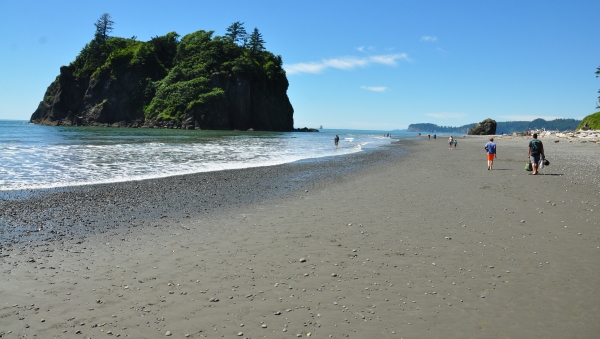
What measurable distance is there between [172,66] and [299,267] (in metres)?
127

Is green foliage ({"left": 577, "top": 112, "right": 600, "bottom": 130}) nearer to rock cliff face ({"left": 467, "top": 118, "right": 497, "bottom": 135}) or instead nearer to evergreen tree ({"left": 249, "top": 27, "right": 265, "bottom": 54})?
rock cliff face ({"left": 467, "top": 118, "right": 497, "bottom": 135})

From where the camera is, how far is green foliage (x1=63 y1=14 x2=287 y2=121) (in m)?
108

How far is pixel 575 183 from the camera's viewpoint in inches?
608

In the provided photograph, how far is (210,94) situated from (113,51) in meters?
40.7

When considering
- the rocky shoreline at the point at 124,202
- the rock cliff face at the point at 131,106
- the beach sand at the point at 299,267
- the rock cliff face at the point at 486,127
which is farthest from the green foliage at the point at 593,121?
the rocky shoreline at the point at 124,202

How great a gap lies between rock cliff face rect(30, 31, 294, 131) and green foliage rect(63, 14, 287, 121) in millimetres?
272

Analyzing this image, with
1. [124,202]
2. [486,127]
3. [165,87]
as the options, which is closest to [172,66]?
[165,87]

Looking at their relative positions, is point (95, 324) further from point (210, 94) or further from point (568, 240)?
point (210, 94)

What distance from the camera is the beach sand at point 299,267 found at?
4.52 metres

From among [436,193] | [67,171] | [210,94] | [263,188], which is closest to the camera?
[436,193]

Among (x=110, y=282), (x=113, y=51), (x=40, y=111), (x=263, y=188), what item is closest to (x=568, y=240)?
(x=110, y=282)

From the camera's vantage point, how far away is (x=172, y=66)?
122 m

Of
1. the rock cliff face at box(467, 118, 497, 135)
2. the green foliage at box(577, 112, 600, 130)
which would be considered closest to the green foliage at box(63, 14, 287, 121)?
the rock cliff face at box(467, 118, 497, 135)

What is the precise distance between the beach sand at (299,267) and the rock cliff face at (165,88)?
100 m
